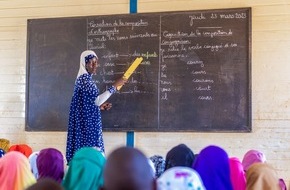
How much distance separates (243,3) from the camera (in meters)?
4.41

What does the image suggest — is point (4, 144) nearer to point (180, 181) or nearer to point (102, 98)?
point (102, 98)

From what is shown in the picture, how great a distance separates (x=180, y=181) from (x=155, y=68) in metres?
2.92

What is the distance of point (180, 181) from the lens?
171cm

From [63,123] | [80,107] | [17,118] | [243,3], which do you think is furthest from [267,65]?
[17,118]

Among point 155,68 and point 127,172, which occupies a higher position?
point 155,68

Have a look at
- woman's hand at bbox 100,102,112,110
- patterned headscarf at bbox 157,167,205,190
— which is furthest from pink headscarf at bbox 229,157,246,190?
woman's hand at bbox 100,102,112,110

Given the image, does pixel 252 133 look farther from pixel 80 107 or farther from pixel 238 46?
pixel 80 107

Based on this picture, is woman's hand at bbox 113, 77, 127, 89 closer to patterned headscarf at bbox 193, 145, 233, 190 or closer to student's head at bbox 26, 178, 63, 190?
patterned headscarf at bbox 193, 145, 233, 190

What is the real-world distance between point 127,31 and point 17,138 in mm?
1660

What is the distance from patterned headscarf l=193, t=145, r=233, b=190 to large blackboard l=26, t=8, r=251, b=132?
6.38 ft

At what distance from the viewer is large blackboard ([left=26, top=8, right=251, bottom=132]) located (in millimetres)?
4375

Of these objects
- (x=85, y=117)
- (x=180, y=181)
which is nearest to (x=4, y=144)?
(x=85, y=117)

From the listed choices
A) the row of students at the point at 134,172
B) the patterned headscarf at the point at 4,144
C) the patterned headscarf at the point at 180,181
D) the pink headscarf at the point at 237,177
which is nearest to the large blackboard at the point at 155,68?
the patterned headscarf at the point at 4,144

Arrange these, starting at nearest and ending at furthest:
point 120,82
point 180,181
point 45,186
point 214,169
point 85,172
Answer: point 45,186 < point 180,181 < point 85,172 < point 214,169 < point 120,82
